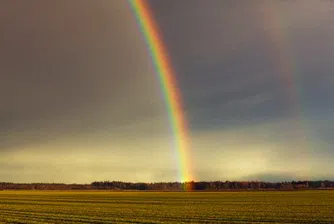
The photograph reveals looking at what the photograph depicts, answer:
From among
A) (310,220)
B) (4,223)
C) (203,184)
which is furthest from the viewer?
(203,184)

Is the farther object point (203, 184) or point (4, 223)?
point (203, 184)

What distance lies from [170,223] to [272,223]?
7.52 metres

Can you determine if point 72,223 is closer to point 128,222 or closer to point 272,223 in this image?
point 128,222

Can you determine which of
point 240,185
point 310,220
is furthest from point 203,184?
point 310,220

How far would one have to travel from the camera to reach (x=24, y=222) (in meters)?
31.5

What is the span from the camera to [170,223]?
101 feet

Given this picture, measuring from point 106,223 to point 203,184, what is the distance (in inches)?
6576

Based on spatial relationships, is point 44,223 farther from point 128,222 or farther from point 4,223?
point 128,222

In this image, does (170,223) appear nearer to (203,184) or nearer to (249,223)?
(249,223)

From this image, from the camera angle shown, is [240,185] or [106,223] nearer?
[106,223]

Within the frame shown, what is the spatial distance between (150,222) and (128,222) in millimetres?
1675

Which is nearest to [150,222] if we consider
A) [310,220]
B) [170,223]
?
[170,223]

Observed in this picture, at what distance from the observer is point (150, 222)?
31500 millimetres

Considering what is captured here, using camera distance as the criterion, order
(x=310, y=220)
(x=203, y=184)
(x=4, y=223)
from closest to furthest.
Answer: (x=4, y=223)
(x=310, y=220)
(x=203, y=184)
